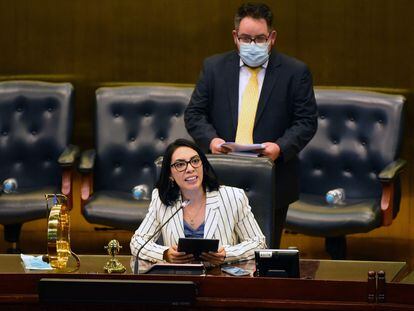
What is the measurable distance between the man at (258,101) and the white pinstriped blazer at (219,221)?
88cm

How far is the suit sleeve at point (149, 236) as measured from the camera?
4844 millimetres

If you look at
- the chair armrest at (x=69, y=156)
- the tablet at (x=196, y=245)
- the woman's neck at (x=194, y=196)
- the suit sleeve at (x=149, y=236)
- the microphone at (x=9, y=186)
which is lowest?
the microphone at (x=9, y=186)

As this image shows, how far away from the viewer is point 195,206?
512 cm

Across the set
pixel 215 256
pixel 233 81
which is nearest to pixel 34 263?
pixel 215 256

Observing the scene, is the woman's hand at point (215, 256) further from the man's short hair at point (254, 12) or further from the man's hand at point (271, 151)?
the man's short hair at point (254, 12)

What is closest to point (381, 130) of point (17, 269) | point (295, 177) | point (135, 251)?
point (295, 177)

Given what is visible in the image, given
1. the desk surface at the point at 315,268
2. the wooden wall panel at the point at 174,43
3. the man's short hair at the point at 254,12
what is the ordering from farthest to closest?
the wooden wall panel at the point at 174,43 < the man's short hair at the point at 254,12 < the desk surface at the point at 315,268

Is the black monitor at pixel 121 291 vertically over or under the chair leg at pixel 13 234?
over

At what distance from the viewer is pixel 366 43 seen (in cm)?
764

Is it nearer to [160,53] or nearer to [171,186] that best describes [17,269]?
[171,186]

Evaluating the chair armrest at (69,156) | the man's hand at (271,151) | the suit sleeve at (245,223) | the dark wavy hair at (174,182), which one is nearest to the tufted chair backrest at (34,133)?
the chair armrest at (69,156)

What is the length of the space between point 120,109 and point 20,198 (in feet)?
2.81

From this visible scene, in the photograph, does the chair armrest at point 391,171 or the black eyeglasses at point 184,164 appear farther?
the chair armrest at point 391,171

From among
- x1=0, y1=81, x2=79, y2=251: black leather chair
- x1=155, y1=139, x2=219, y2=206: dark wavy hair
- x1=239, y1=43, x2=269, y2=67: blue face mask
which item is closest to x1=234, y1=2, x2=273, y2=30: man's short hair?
x1=239, y1=43, x2=269, y2=67: blue face mask
